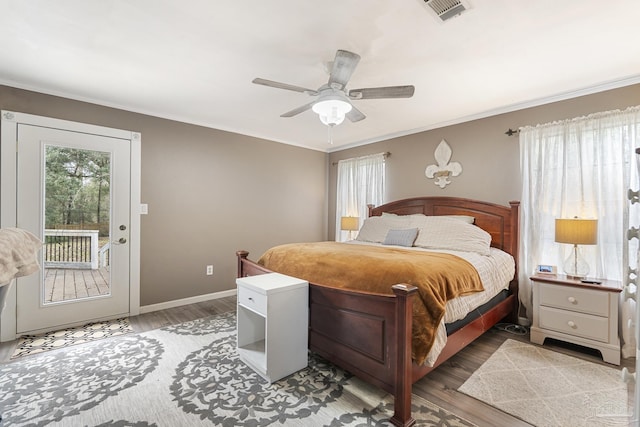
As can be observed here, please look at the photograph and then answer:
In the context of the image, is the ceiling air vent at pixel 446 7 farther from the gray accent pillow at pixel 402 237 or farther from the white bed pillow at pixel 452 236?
the gray accent pillow at pixel 402 237

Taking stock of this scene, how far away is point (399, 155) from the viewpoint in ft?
14.7

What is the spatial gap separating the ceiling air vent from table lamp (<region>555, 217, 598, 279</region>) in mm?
2116

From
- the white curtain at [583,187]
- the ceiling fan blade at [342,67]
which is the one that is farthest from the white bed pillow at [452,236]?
the ceiling fan blade at [342,67]

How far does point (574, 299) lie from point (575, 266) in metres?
0.40

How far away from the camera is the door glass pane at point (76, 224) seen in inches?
117

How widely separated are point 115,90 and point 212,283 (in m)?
2.59

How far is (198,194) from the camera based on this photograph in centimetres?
399

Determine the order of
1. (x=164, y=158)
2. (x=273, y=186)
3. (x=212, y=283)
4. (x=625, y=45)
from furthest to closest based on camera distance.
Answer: (x=273, y=186)
(x=212, y=283)
(x=164, y=158)
(x=625, y=45)

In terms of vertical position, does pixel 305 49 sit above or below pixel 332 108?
above

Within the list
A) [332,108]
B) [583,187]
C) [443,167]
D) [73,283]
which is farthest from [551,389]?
[73,283]

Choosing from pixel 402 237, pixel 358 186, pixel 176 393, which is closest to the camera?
pixel 176 393

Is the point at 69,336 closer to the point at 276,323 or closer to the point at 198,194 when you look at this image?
the point at 198,194

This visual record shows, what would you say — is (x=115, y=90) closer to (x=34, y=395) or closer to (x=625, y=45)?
(x=34, y=395)

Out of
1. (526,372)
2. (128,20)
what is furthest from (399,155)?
(128,20)
